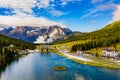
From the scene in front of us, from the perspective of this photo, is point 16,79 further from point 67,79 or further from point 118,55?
point 118,55

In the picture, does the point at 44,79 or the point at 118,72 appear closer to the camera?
the point at 44,79

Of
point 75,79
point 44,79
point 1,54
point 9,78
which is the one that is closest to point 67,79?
point 75,79

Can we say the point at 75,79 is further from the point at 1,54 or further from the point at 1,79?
the point at 1,54

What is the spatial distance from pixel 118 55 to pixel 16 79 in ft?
357

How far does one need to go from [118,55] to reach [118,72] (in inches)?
2579

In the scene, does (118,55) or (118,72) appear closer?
(118,72)

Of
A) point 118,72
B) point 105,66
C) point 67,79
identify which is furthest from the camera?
point 105,66

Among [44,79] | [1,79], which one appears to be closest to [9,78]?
[1,79]

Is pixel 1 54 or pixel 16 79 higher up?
pixel 1 54

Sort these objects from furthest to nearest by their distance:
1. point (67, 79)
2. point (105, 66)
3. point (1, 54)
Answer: point (1, 54) → point (105, 66) → point (67, 79)

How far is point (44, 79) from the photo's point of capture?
355ft

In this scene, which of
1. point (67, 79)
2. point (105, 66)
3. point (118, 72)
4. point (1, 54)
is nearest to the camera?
point (67, 79)

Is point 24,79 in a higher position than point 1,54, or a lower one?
lower

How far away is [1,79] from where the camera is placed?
112 m
